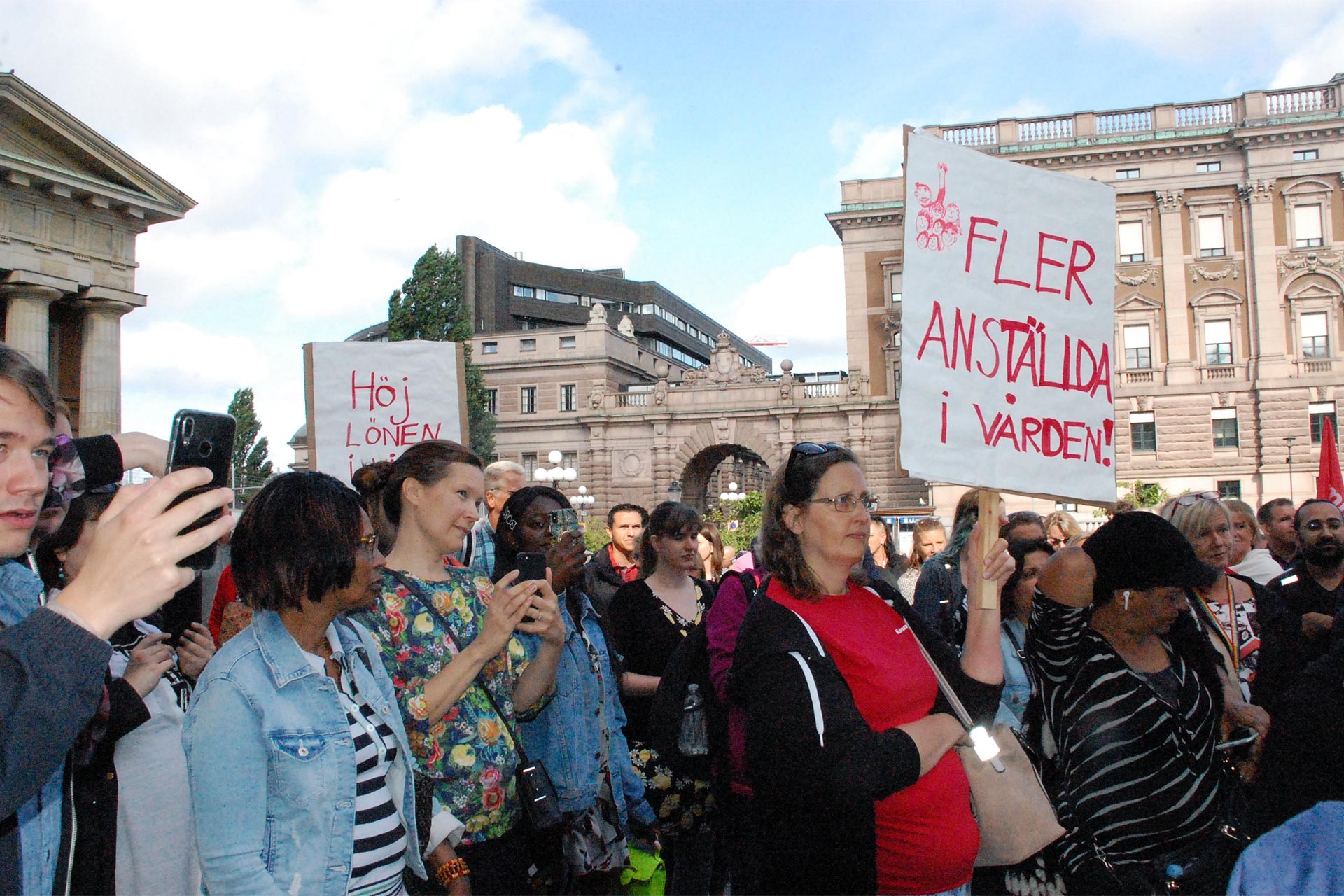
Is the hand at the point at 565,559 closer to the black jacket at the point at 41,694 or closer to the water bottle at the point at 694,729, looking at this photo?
the water bottle at the point at 694,729

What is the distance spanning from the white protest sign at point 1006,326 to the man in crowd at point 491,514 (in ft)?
7.81

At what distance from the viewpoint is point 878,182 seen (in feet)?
125

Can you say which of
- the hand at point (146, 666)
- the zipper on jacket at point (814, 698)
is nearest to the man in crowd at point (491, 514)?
the hand at point (146, 666)

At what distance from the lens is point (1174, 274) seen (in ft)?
113

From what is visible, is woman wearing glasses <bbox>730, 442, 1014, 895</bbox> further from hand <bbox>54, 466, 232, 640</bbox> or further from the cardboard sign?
the cardboard sign

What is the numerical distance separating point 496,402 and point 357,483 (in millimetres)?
41794

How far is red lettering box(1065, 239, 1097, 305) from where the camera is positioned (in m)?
3.44

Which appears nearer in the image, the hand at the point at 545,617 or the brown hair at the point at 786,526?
the brown hair at the point at 786,526

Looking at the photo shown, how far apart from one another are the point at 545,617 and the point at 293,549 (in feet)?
3.28

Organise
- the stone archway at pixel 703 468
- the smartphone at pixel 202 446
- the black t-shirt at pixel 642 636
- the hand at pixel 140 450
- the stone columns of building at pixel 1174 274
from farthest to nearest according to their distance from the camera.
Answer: the stone archway at pixel 703 468, the stone columns of building at pixel 1174 274, the black t-shirt at pixel 642 636, the hand at pixel 140 450, the smartphone at pixel 202 446

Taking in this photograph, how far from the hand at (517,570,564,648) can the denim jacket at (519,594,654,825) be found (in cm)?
32

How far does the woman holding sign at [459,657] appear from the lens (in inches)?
111

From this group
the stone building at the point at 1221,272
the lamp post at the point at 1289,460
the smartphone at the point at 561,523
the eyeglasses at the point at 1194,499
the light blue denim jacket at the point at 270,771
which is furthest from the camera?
the stone building at the point at 1221,272

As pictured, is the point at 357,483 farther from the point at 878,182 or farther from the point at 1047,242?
the point at 878,182
